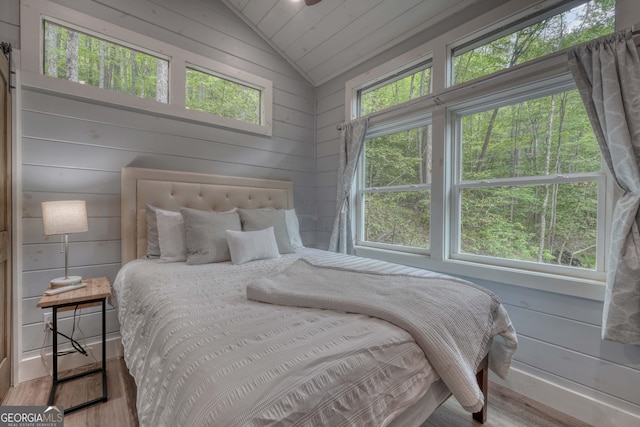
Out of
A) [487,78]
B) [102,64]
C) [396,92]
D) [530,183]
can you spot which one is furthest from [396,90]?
[102,64]

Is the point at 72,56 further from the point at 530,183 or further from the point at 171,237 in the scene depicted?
the point at 530,183

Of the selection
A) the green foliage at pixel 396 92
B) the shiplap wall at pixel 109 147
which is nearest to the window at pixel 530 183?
the green foliage at pixel 396 92

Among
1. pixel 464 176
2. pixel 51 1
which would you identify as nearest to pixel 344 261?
pixel 464 176

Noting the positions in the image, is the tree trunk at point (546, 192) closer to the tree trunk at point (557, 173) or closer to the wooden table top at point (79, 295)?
the tree trunk at point (557, 173)

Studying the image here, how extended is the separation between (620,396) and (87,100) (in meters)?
3.85

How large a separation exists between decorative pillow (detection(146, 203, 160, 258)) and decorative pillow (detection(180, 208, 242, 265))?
0.81 ft

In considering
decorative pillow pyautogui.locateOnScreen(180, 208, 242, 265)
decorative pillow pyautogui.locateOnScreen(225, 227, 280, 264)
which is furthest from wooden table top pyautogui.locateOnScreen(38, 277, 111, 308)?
decorative pillow pyautogui.locateOnScreen(225, 227, 280, 264)

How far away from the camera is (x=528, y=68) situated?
181 centimetres

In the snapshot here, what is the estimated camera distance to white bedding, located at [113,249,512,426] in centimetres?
67

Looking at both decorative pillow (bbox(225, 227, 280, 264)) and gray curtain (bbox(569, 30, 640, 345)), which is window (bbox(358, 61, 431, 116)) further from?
decorative pillow (bbox(225, 227, 280, 264))

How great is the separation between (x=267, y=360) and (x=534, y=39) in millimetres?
2526

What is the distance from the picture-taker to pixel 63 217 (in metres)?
1.73

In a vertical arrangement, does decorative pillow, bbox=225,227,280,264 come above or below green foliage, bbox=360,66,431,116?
below

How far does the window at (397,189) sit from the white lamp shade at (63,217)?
239 cm
